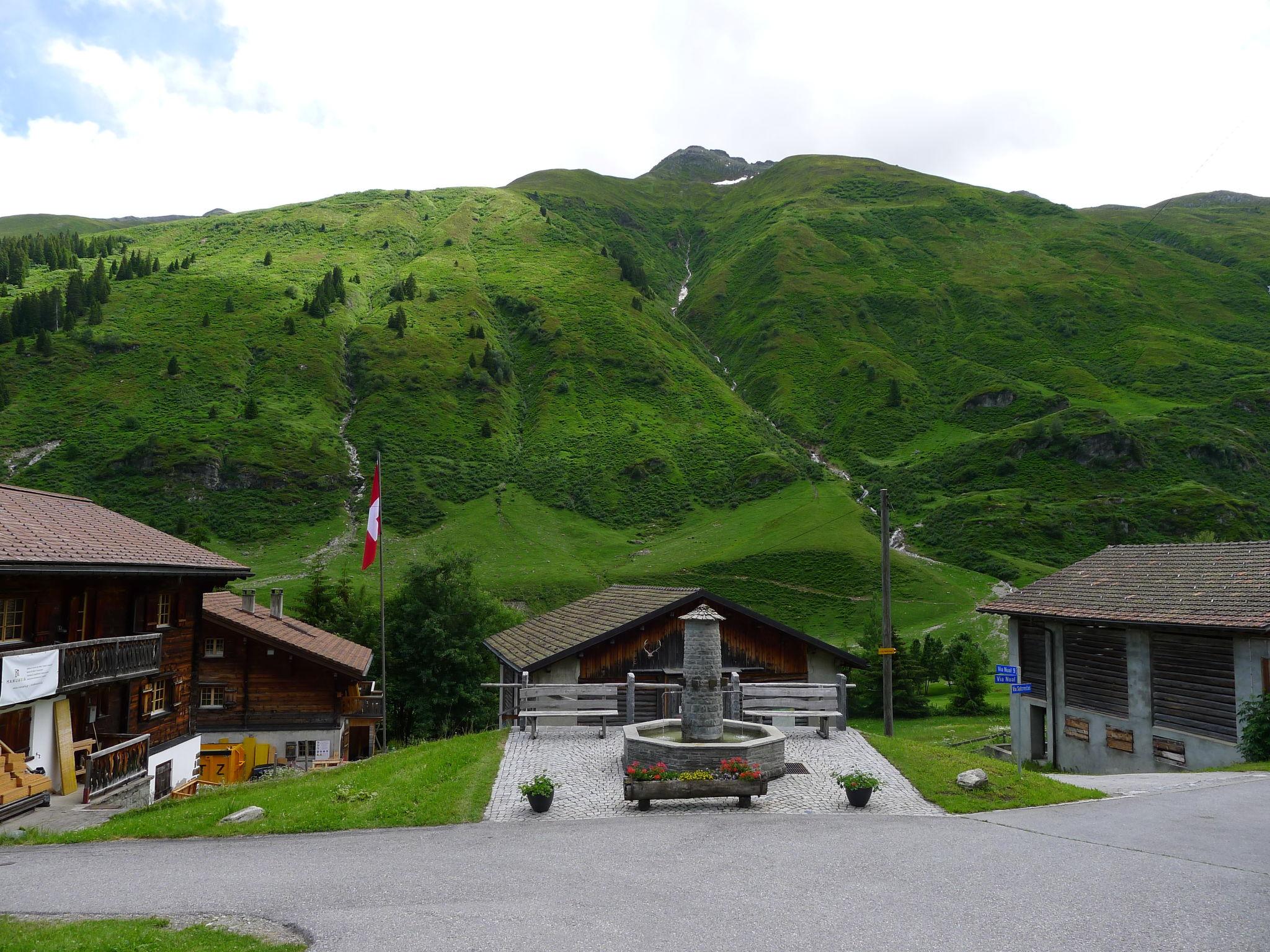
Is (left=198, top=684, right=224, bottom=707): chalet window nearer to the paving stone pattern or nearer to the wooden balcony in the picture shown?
the wooden balcony

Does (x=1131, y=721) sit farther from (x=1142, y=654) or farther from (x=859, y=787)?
(x=859, y=787)

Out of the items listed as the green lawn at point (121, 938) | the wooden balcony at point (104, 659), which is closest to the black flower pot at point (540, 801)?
the green lawn at point (121, 938)

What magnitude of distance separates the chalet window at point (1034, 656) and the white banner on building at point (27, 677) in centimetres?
3165

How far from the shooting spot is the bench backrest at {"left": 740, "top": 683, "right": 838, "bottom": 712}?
21.5m

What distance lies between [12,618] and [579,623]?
16817mm

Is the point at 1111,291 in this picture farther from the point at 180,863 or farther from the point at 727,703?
the point at 180,863

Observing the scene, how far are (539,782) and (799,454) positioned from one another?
371ft

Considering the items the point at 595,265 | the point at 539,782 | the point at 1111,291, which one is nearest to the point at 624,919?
the point at 539,782

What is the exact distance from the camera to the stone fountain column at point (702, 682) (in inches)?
674

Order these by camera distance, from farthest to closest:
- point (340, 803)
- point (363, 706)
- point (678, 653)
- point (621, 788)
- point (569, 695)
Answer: point (363, 706)
point (678, 653)
point (569, 695)
point (621, 788)
point (340, 803)

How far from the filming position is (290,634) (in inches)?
1475

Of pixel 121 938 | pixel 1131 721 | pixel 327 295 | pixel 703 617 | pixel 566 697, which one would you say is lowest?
pixel 1131 721

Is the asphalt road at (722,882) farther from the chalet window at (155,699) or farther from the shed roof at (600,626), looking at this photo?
the chalet window at (155,699)

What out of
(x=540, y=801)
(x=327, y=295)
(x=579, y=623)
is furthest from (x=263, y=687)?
(x=327, y=295)
